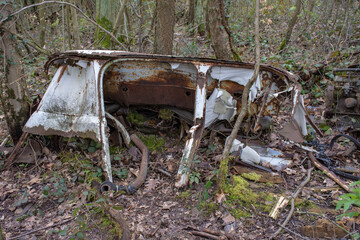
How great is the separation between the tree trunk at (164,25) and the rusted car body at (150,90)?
1.71m

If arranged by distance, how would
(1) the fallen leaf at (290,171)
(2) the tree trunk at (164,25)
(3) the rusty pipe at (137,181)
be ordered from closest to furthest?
(3) the rusty pipe at (137,181) → (1) the fallen leaf at (290,171) → (2) the tree trunk at (164,25)

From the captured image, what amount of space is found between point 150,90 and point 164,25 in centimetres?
Result: 189

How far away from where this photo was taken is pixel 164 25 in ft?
19.2

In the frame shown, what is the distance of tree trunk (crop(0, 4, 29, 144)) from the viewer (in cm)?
420

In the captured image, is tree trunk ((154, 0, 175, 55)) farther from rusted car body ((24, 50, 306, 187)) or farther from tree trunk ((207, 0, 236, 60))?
rusted car body ((24, 50, 306, 187))

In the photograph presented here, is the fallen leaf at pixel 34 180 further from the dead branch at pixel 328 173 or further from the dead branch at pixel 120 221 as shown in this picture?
the dead branch at pixel 328 173

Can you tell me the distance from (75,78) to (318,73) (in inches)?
255

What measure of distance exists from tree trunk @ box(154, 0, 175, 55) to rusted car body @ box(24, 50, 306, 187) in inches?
67.4

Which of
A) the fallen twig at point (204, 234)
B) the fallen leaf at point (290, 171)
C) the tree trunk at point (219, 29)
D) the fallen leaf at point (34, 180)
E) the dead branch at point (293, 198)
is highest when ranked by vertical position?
the tree trunk at point (219, 29)

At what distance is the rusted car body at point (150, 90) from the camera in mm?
3783

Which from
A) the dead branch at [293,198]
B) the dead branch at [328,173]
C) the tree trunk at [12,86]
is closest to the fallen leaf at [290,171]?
the dead branch at [293,198]

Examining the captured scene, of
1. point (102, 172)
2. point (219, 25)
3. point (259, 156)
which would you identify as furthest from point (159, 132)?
point (219, 25)

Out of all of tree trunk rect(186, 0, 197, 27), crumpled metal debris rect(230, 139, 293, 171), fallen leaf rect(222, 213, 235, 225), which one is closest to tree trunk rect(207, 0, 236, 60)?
crumpled metal debris rect(230, 139, 293, 171)

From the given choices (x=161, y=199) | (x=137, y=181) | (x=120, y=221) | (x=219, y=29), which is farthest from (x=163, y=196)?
(x=219, y=29)
